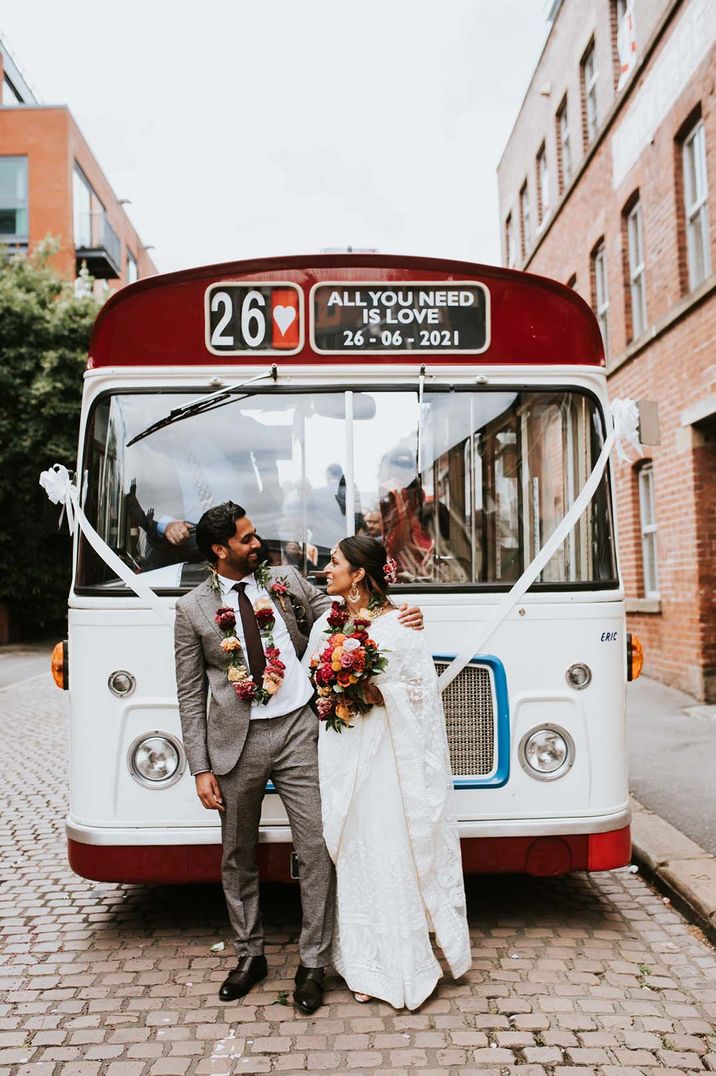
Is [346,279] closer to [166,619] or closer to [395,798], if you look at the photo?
[166,619]

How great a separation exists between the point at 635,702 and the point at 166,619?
829cm

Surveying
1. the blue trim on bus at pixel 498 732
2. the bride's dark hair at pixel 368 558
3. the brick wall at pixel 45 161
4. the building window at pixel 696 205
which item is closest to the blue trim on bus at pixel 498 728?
the blue trim on bus at pixel 498 732

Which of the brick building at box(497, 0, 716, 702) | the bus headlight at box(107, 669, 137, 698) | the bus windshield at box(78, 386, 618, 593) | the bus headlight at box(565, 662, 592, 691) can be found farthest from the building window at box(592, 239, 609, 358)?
the bus headlight at box(107, 669, 137, 698)

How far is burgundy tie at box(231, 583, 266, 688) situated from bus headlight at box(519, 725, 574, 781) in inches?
48.4

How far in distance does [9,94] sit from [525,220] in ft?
68.5

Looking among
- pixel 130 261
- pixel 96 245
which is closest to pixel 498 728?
pixel 96 245

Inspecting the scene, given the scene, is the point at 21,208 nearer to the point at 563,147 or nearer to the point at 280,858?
the point at 563,147

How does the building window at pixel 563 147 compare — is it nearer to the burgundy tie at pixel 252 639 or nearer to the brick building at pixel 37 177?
the burgundy tie at pixel 252 639

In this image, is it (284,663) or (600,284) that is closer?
(284,663)

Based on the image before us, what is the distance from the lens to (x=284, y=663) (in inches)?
164

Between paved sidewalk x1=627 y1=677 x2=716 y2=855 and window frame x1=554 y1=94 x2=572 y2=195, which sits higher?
window frame x1=554 y1=94 x2=572 y2=195

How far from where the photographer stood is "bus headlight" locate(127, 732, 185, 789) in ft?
14.8

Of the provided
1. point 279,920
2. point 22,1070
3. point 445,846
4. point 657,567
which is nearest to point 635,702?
point 657,567

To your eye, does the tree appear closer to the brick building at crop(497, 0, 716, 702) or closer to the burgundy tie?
the brick building at crop(497, 0, 716, 702)
